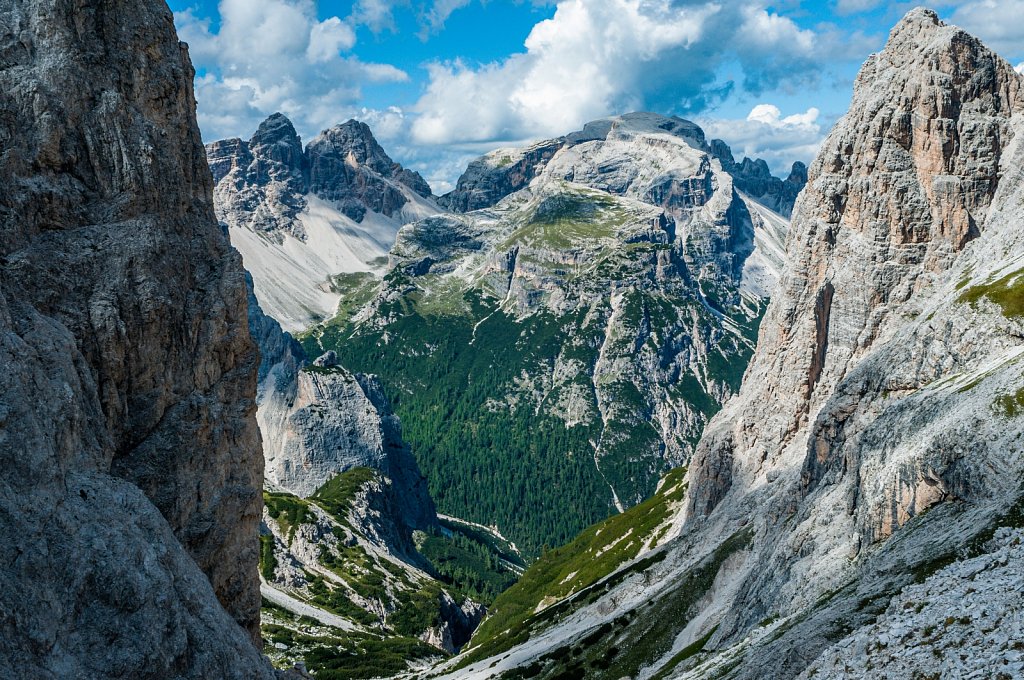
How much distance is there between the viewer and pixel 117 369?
1533 inches

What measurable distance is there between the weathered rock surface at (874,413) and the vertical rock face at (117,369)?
97.6 feet

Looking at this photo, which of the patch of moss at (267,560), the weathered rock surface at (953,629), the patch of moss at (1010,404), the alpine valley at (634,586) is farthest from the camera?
the patch of moss at (267,560)

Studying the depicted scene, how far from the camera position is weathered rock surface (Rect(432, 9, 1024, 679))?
3866 centimetres

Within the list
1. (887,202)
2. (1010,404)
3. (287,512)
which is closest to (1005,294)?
(1010,404)

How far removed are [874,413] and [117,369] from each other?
183ft

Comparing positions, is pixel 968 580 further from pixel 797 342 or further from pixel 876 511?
pixel 797 342

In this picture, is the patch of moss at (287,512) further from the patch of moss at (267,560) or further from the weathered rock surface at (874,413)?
the weathered rock surface at (874,413)

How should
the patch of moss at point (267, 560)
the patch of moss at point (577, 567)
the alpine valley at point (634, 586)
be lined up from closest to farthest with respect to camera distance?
1. the alpine valley at point (634, 586)
2. the patch of moss at point (577, 567)
3. the patch of moss at point (267, 560)

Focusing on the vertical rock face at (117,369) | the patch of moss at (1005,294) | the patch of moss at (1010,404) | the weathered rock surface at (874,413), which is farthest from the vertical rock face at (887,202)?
the vertical rock face at (117,369)

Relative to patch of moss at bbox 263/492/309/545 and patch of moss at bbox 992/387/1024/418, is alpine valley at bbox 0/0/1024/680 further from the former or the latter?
patch of moss at bbox 263/492/309/545

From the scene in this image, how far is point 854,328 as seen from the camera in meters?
89.8

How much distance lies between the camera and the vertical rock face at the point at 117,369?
2841cm

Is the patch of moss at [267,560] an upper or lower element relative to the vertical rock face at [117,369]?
lower

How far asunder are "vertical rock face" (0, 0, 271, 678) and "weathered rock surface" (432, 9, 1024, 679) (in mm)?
29760
